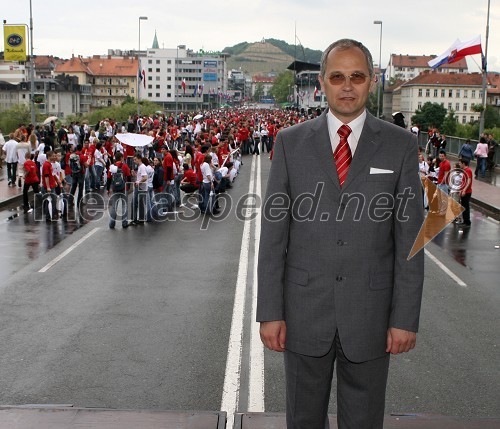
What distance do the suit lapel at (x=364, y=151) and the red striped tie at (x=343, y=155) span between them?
0.04m

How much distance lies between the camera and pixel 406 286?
10.9ft

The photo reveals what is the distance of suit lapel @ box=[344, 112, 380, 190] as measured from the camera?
331 cm

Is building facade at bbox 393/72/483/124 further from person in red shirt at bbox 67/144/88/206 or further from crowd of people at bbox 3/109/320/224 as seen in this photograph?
person in red shirt at bbox 67/144/88/206

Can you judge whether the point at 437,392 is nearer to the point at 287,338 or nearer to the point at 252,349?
the point at 252,349

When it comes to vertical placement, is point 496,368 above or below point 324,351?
below

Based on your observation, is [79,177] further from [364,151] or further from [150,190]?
[364,151]

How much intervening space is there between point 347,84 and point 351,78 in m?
0.03

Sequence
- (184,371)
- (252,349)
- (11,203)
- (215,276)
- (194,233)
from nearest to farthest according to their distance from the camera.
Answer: (184,371) → (252,349) → (215,276) → (194,233) → (11,203)

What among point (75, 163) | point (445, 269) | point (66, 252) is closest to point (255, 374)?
point (445, 269)

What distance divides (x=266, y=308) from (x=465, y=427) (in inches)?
100

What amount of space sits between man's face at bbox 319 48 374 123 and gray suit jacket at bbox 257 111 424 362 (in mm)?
132

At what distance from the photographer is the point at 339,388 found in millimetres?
3551

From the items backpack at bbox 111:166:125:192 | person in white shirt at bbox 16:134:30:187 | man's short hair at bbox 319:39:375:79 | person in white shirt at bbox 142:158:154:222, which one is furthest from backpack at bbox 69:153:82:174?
man's short hair at bbox 319:39:375:79

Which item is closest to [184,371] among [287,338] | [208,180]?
[287,338]
